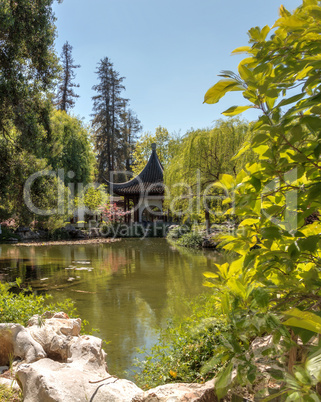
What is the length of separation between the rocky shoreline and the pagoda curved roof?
719 inches

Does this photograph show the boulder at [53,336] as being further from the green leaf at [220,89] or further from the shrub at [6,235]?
the shrub at [6,235]

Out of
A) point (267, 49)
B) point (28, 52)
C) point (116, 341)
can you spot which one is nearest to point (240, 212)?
point (267, 49)

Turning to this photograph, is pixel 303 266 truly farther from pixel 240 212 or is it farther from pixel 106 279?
pixel 106 279

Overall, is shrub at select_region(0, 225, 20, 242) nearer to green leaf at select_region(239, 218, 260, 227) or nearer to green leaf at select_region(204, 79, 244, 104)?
green leaf at select_region(239, 218, 260, 227)

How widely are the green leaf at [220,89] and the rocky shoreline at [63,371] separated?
58.8 inches

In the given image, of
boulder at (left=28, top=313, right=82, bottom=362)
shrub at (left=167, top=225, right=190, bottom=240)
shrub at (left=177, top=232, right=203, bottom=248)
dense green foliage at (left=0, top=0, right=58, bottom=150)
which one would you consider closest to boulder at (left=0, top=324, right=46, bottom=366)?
boulder at (left=28, top=313, right=82, bottom=362)

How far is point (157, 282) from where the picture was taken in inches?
275

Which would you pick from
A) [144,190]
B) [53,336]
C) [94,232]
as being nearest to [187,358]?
[53,336]

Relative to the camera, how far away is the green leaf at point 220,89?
2.47ft

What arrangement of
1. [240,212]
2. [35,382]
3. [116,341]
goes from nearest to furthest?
[240,212] < [35,382] < [116,341]

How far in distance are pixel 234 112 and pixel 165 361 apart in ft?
7.61

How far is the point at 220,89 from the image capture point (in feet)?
2.49

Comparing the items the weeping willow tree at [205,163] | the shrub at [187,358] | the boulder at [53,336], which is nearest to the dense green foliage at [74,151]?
the weeping willow tree at [205,163]

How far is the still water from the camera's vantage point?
3963 mm
